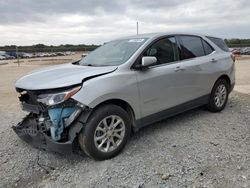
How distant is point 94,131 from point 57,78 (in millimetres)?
875

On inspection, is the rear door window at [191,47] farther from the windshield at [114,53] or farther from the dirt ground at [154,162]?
the dirt ground at [154,162]

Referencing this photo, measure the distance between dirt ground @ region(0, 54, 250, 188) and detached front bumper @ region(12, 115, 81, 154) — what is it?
1.05 feet

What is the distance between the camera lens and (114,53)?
15.7ft

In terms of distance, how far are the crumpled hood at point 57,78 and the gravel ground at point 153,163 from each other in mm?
1066

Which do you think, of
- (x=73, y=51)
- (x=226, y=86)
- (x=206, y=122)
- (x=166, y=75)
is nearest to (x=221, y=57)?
(x=226, y=86)

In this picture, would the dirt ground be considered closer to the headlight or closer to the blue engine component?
the blue engine component

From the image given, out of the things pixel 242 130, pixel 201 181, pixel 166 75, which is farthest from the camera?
pixel 242 130

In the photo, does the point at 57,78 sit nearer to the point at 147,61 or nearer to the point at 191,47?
the point at 147,61

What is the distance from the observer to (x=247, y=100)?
7.12 m

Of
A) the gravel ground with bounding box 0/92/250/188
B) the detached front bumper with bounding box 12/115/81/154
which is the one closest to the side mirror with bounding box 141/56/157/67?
the gravel ground with bounding box 0/92/250/188

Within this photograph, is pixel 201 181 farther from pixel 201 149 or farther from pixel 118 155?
pixel 118 155

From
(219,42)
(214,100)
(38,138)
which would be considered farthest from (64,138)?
(219,42)

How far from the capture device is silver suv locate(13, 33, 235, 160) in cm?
363

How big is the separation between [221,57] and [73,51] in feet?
211
